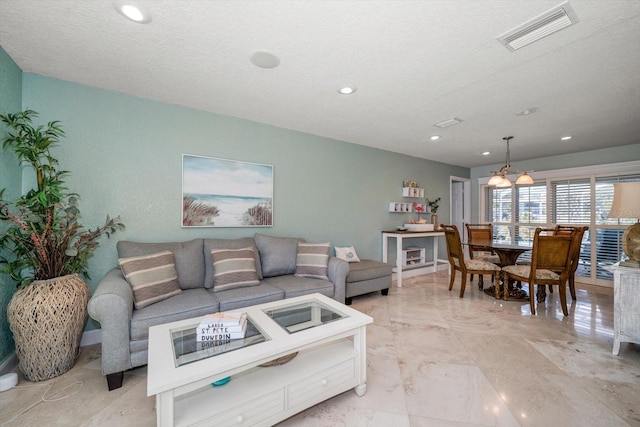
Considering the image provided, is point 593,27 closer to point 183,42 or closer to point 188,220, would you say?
point 183,42

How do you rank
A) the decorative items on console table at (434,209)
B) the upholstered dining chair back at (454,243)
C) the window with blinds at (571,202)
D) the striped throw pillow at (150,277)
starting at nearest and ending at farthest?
the striped throw pillow at (150,277), the upholstered dining chair back at (454,243), the window with blinds at (571,202), the decorative items on console table at (434,209)

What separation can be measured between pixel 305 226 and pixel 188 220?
1.53 metres

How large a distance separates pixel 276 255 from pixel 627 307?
3244mm

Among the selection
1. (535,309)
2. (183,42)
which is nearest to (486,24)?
(183,42)

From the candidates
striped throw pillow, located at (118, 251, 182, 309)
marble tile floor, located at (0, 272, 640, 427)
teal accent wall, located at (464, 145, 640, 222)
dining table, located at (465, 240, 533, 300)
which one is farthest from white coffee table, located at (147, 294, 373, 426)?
teal accent wall, located at (464, 145, 640, 222)

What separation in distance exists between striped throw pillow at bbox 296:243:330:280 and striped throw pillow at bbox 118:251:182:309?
1.29 metres

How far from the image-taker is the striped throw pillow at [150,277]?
81.0 inches

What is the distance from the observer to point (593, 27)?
5.32ft

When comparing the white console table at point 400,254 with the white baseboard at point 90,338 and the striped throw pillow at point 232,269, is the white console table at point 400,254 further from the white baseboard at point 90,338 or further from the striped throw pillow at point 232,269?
the white baseboard at point 90,338

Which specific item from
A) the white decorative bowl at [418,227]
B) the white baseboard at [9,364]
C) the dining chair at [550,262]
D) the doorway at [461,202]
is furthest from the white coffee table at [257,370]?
the doorway at [461,202]

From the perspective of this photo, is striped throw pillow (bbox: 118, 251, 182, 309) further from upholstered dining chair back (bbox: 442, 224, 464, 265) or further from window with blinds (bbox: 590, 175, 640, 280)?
window with blinds (bbox: 590, 175, 640, 280)

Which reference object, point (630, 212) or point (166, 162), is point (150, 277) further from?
point (630, 212)

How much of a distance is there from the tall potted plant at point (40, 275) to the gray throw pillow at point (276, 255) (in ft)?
5.08

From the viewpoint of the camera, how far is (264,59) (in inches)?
77.6
